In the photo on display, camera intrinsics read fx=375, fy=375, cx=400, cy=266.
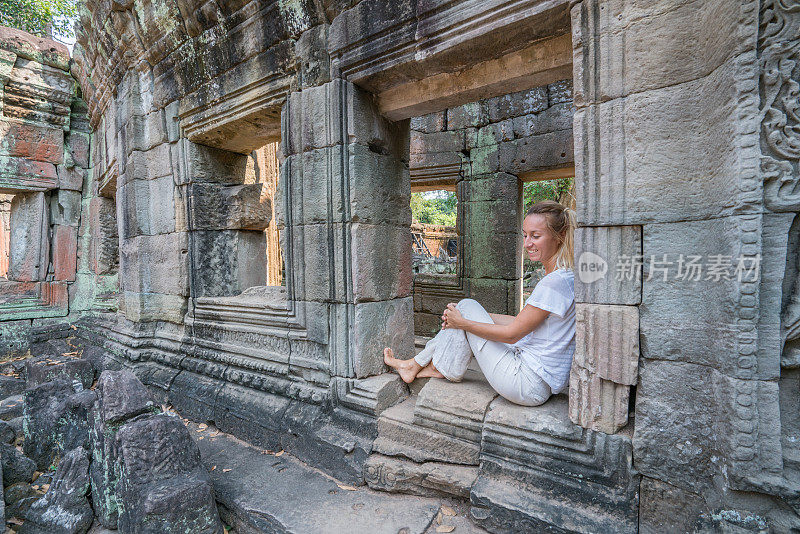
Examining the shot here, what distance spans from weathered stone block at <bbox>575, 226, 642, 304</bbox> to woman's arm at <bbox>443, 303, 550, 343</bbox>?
0.30 meters

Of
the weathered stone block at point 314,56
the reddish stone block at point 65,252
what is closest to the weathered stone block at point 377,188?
the weathered stone block at point 314,56

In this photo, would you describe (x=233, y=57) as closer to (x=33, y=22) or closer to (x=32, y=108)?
(x=32, y=108)

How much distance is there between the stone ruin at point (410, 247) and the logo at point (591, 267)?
0.01 m


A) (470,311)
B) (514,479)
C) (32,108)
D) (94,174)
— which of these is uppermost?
(32,108)

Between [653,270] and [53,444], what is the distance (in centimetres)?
398

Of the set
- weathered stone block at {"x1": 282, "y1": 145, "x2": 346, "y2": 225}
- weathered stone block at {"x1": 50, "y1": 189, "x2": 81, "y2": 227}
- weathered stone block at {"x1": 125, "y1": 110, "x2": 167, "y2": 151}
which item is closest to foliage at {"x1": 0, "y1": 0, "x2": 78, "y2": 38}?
weathered stone block at {"x1": 50, "y1": 189, "x2": 81, "y2": 227}

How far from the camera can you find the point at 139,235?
420 centimetres

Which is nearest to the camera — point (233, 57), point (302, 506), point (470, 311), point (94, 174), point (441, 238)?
point (302, 506)

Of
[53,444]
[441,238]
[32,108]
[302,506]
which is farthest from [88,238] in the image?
[441,238]

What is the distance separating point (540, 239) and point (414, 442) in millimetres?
1444

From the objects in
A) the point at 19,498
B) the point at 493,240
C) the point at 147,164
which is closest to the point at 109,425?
the point at 19,498

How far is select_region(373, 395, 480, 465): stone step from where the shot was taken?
7.00 ft

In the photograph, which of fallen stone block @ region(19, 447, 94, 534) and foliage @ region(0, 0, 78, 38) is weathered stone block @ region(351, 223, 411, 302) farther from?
foliage @ region(0, 0, 78, 38)

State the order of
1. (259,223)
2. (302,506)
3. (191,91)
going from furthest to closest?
(259,223)
(191,91)
(302,506)
